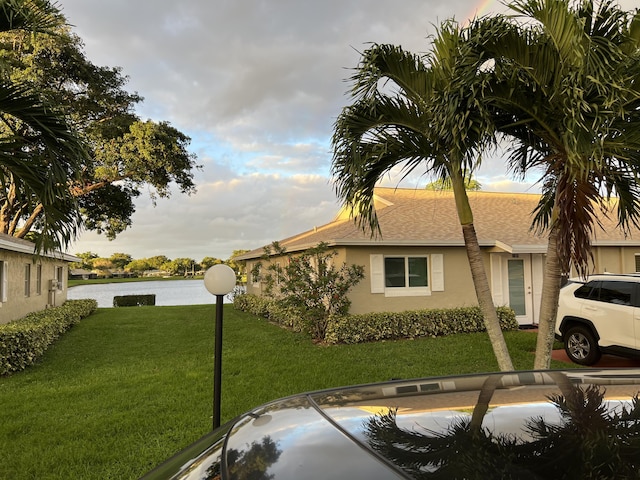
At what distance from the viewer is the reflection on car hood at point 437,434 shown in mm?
1127

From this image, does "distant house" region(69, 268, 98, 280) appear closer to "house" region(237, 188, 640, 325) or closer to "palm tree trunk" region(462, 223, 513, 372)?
"house" region(237, 188, 640, 325)

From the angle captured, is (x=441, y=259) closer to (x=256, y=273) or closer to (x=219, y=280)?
(x=256, y=273)

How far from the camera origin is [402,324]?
37.9 feet

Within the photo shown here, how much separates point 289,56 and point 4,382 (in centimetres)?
979

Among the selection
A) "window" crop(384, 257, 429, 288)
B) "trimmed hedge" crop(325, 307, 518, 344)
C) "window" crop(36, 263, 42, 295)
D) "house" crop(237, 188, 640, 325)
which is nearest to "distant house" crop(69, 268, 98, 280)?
"window" crop(36, 263, 42, 295)

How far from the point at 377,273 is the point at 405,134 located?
278 inches

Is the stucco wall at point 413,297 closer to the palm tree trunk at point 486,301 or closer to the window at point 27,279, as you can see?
the palm tree trunk at point 486,301

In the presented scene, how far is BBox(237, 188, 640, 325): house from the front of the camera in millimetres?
12359

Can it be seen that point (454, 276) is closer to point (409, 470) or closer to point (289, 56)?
point (289, 56)

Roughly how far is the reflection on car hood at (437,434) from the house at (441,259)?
1012 centimetres

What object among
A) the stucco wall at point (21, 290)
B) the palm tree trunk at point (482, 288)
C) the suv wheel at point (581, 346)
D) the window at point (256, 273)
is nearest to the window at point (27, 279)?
the stucco wall at point (21, 290)

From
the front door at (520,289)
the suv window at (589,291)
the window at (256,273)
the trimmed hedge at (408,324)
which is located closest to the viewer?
the suv window at (589,291)

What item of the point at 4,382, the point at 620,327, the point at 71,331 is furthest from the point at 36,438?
the point at 71,331

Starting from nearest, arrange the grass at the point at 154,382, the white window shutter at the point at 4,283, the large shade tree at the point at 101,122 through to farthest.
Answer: the grass at the point at 154,382, the white window shutter at the point at 4,283, the large shade tree at the point at 101,122
